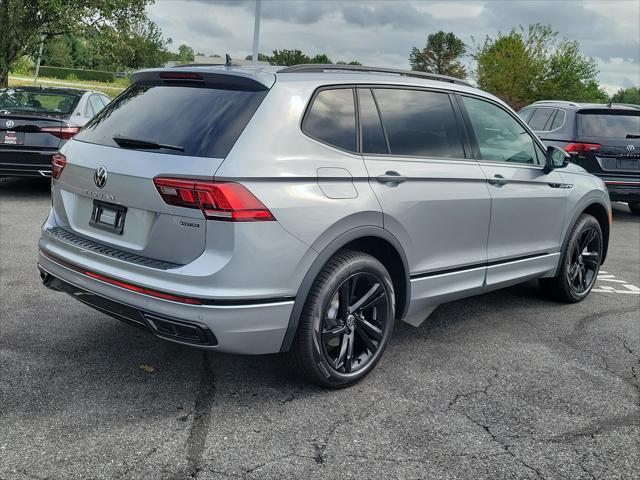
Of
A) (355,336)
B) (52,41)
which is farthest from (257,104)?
(52,41)

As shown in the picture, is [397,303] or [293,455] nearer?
[293,455]

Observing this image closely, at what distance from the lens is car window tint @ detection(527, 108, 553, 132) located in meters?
11.1

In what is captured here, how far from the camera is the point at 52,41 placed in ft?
59.1

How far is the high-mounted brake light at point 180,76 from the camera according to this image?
11.8ft

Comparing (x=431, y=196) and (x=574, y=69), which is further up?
(x=574, y=69)

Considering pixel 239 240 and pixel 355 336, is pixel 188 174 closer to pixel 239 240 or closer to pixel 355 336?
pixel 239 240

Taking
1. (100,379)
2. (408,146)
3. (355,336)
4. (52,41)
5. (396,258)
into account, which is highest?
(52,41)

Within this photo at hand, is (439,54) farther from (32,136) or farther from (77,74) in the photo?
(32,136)

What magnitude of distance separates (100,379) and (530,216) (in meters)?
3.10

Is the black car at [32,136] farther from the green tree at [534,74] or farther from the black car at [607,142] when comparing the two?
the green tree at [534,74]

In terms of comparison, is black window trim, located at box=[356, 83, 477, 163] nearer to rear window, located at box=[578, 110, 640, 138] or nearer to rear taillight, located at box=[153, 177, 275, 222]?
rear taillight, located at box=[153, 177, 275, 222]

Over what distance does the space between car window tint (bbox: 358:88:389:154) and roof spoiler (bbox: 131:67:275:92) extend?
2.05 feet

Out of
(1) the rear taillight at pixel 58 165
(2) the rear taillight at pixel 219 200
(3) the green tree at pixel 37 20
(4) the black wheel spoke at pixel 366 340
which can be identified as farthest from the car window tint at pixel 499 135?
(3) the green tree at pixel 37 20

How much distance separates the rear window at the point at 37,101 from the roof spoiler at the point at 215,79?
20.5ft
